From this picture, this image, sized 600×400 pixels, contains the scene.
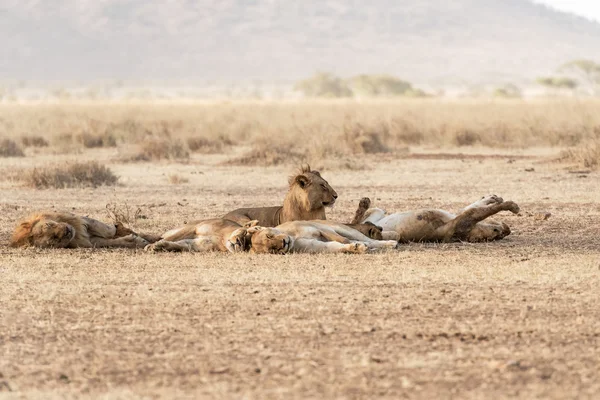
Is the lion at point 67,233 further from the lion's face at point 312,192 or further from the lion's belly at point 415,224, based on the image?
the lion's belly at point 415,224

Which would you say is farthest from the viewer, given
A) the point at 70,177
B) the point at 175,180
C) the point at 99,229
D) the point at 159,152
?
the point at 159,152

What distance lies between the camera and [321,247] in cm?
1087

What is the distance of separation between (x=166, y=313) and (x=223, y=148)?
2414 centimetres

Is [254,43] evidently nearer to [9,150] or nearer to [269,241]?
[9,150]

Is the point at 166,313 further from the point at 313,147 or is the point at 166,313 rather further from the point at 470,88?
the point at 470,88

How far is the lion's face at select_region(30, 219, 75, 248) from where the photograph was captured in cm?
1144

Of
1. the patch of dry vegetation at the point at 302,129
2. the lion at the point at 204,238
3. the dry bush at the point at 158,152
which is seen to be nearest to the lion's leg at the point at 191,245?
the lion at the point at 204,238

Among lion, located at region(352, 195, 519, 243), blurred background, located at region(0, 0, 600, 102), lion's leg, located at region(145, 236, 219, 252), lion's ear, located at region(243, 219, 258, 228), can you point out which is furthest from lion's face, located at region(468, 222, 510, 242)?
blurred background, located at region(0, 0, 600, 102)

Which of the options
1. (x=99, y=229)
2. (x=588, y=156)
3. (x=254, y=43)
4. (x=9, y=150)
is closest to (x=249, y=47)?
(x=254, y=43)

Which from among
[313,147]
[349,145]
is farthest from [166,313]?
Result: [349,145]

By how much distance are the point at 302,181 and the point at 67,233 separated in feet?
8.00

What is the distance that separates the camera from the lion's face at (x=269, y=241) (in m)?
10.8

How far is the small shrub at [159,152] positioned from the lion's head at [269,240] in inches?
661

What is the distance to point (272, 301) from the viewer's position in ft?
28.3
